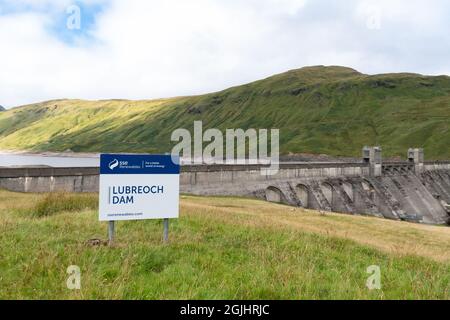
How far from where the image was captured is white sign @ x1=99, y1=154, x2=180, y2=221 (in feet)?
32.0

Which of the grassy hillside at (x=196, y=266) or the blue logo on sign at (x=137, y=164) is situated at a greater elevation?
the blue logo on sign at (x=137, y=164)

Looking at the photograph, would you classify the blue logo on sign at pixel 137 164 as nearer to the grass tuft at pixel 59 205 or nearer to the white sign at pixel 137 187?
the white sign at pixel 137 187

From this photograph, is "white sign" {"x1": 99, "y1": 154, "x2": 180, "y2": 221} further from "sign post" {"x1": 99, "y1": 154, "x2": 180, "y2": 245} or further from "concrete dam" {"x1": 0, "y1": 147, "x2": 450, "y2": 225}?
"concrete dam" {"x1": 0, "y1": 147, "x2": 450, "y2": 225}

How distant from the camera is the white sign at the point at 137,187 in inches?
384

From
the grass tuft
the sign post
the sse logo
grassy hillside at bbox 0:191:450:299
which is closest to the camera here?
grassy hillside at bbox 0:191:450:299

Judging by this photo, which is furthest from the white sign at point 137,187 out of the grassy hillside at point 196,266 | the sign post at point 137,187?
the grassy hillside at point 196,266

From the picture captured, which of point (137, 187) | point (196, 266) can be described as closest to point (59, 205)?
point (137, 187)

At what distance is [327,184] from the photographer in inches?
2488

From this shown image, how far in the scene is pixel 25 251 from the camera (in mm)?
8750

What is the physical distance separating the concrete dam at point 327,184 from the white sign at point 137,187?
77.7ft

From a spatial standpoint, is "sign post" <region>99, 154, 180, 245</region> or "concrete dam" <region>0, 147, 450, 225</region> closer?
"sign post" <region>99, 154, 180, 245</region>

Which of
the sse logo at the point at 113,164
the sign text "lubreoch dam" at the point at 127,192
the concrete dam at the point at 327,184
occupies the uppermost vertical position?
the sse logo at the point at 113,164

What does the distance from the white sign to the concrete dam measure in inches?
933

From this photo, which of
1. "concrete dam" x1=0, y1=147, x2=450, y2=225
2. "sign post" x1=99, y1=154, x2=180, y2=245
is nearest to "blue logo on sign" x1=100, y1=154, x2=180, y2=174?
"sign post" x1=99, y1=154, x2=180, y2=245
